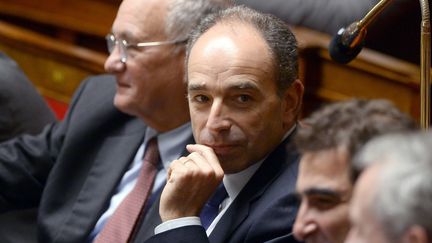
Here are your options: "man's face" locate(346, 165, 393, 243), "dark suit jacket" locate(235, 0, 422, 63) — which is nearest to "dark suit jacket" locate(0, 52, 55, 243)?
"dark suit jacket" locate(235, 0, 422, 63)

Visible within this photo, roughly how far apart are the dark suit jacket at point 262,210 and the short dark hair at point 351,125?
1.10 feet

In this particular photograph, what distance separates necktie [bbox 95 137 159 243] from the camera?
62.4 inches

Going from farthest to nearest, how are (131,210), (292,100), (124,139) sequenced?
1. (124,139)
2. (131,210)
3. (292,100)

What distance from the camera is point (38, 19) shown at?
295cm

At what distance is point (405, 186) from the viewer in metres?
0.76

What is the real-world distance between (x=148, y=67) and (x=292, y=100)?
0.36 meters

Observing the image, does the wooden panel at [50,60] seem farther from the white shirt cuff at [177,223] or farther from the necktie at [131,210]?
the white shirt cuff at [177,223]

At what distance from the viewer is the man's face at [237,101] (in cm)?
134

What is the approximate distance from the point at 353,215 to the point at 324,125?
133mm

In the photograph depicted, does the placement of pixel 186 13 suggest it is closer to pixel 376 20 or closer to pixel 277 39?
pixel 277 39

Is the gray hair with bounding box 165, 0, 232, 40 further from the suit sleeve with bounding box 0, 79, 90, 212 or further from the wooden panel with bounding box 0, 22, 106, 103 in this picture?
the wooden panel with bounding box 0, 22, 106, 103

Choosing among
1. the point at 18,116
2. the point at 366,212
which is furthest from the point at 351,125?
the point at 18,116

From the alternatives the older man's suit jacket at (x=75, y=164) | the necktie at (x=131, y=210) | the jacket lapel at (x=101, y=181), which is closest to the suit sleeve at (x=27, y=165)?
the older man's suit jacket at (x=75, y=164)

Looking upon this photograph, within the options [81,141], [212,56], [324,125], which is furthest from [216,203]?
[324,125]
